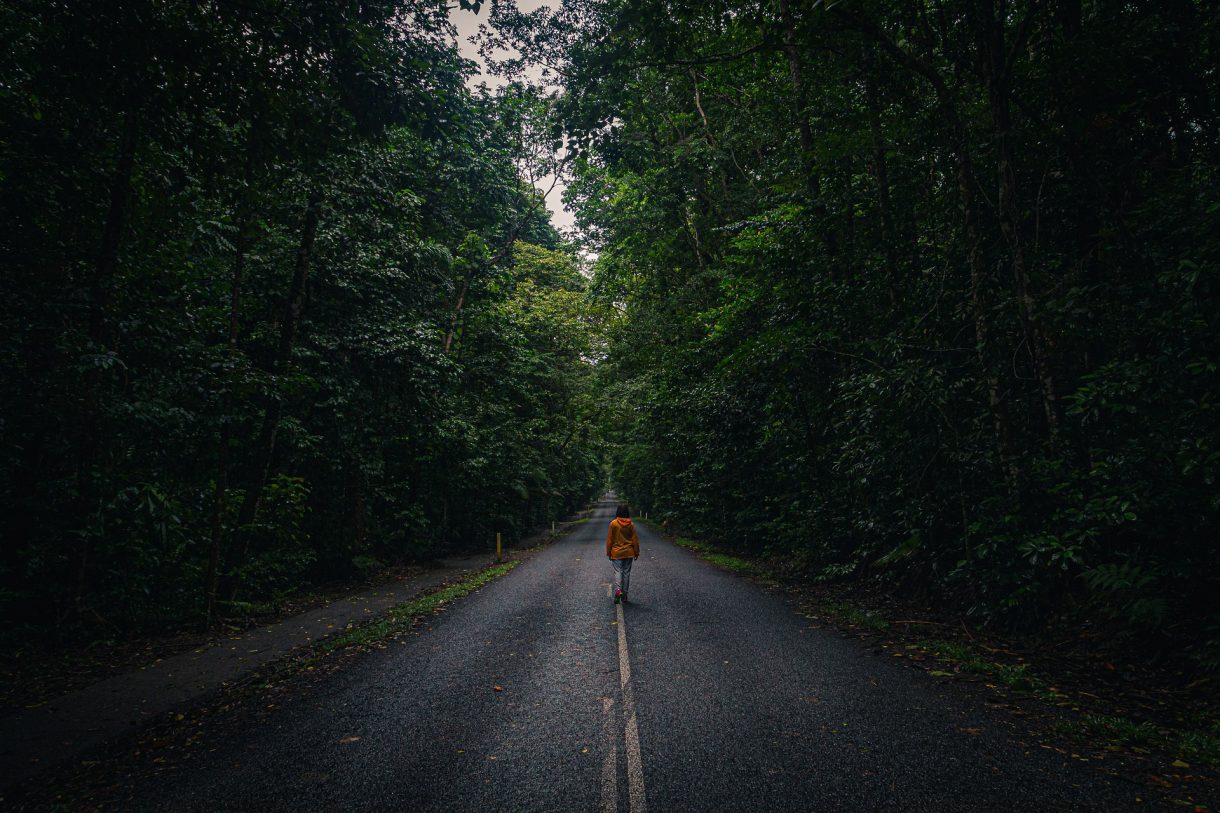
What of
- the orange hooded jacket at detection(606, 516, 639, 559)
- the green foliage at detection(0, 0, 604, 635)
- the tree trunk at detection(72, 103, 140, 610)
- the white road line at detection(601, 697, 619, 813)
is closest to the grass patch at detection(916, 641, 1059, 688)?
the white road line at detection(601, 697, 619, 813)

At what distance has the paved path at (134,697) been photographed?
482cm

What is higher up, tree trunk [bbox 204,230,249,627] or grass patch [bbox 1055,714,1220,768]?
tree trunk [bbox 204,230,249,627]

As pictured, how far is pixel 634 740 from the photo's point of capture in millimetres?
4352

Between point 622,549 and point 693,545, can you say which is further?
point 693,545

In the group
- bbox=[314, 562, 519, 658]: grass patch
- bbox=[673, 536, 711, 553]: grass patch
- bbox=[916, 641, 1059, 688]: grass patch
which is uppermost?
bbox=[916, 641, 1059, 688]: grass patch

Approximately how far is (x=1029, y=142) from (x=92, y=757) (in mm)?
12372

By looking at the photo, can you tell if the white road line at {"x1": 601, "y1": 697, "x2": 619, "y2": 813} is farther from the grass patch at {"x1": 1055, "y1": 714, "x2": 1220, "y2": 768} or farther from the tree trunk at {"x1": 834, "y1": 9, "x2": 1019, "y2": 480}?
the tree trunk at {"x1": 834, "y1": 9, "x2": 1019, "y2": 480}

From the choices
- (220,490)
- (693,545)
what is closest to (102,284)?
(220,490)

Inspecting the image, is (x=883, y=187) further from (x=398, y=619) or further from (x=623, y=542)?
(x=398, y=619)

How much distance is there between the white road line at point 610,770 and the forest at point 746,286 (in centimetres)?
472

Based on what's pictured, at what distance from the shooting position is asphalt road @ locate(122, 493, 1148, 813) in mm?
3561

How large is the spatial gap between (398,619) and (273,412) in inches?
195

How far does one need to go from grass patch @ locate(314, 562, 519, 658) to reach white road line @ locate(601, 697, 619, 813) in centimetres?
509

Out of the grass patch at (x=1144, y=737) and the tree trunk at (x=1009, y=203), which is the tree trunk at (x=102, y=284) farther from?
the grass patch at (x=1144, y=737)
